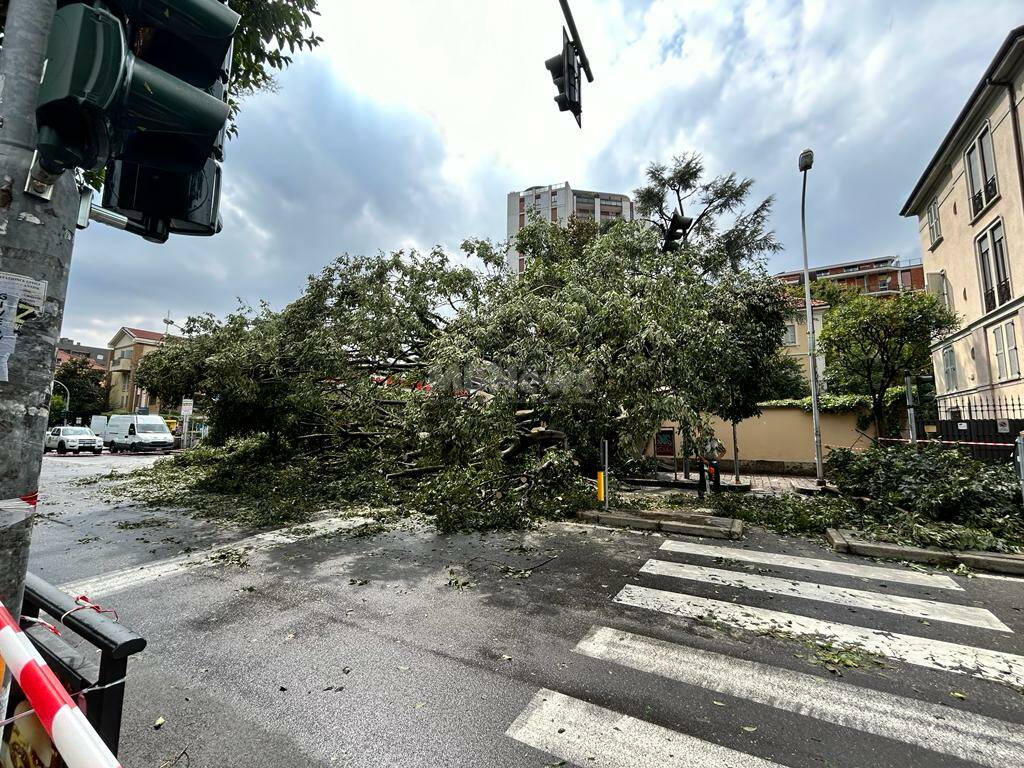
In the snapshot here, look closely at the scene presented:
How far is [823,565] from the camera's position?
6.49 m

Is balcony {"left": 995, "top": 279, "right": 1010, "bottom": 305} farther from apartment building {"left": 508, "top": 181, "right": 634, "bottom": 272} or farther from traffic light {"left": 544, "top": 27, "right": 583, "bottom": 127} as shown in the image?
apartment building {"left": 508, "top": 181, "right": 634, "bottom": 272}

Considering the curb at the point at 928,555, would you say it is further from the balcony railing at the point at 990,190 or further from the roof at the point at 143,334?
the roof at the point at 143,334

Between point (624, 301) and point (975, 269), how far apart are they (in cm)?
1912

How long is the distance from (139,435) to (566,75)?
38.1 meters

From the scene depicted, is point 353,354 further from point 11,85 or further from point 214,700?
point 11,85

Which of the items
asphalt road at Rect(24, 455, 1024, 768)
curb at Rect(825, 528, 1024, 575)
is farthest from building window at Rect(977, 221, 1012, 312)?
asphalt road at Rect(24, 455, 1024, 768)

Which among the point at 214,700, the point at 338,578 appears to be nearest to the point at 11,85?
the point at 214,700

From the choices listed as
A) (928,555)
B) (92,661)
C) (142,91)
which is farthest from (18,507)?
(928,555)

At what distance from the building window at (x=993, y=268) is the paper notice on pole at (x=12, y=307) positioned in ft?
78.0

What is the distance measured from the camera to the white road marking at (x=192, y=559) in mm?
5625

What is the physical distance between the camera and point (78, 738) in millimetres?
1299

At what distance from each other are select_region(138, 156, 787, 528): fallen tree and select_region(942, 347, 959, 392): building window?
1075 centimetres

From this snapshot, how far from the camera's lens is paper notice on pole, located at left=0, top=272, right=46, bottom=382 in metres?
1.63

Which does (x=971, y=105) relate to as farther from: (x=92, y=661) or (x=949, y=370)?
(x=92, y=661)
